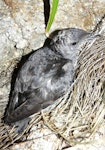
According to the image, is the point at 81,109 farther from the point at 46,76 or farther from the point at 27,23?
the point at 27,23

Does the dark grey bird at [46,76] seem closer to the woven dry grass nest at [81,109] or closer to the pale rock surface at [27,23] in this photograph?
the woven dry grass nest at [81,109]

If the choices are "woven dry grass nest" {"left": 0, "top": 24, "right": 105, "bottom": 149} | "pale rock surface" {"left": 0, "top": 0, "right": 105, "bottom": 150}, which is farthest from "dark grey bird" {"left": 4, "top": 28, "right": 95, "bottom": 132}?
"pale rock surface" {"left": 0, "top": 0, "right": 105, "bottom": 150}

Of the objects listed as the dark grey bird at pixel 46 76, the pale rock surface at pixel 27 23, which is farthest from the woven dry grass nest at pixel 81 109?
the pale rock surface at pixel 27 23

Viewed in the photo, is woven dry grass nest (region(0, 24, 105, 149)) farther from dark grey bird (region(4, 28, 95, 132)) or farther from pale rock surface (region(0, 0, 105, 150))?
pale rock surface (region(0, 0, 105, 150))

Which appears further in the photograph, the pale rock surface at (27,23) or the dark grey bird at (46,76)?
the pale rock surface at (27,23)

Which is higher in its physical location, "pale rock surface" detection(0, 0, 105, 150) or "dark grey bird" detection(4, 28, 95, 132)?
"pale rock surface" detection(0, 0, 105, 150)

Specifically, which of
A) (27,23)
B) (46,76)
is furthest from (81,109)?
(27,23)
